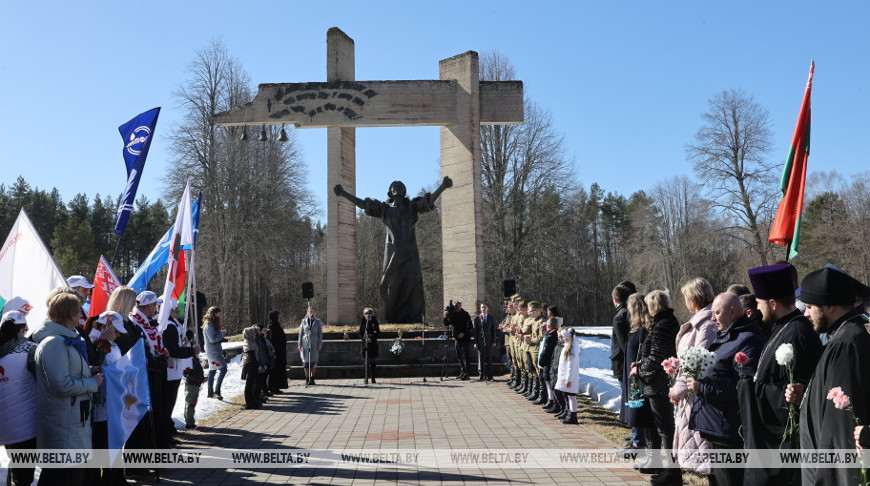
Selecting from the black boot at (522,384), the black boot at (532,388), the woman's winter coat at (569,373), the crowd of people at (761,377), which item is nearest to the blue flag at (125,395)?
the crowd of people at (761,377)

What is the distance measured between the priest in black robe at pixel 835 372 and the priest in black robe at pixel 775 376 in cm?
16

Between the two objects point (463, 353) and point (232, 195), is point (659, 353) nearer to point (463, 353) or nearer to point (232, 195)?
point (463, 353)

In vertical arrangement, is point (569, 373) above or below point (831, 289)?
below

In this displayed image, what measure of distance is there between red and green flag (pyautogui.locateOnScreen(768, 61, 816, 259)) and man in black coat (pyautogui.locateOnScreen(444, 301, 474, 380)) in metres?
8.96

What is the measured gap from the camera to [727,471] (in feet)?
15.1

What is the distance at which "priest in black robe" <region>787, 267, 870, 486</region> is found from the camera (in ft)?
10.5

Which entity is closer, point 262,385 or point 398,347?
point 262,385

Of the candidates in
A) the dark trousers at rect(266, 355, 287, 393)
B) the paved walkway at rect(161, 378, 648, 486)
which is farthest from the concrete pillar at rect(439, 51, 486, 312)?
the dark trousers at rect(266, 355, 287, 393)

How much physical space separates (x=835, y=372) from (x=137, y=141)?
8.33 metres

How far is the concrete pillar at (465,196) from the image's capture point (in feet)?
72.4

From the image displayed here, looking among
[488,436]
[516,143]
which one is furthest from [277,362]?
[516,143]

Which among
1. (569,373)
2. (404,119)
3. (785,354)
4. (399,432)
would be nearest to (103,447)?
(399,432)

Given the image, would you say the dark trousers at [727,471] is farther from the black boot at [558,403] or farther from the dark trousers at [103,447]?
the black boot at [558,403]

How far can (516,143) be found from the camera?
1532 inches
